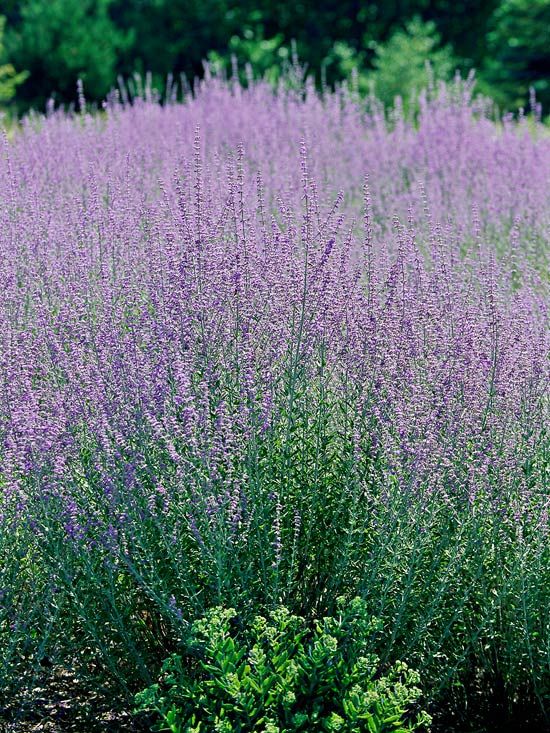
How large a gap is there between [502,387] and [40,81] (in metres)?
14.0

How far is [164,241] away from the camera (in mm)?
3967

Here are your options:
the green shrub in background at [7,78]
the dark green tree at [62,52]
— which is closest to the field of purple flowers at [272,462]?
the green shrub in background at [7,78]

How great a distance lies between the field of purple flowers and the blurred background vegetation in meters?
12.4

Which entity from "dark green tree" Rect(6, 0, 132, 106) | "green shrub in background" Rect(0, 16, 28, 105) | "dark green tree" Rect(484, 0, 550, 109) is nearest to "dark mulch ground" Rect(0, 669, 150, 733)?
"green shrub in background" Rect(0, 16, 28, 105)

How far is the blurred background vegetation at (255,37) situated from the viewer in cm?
1533

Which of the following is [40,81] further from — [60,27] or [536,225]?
[536,225]

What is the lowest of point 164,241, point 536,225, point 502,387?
point 536,225

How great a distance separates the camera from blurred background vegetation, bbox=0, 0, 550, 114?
50.3 feet

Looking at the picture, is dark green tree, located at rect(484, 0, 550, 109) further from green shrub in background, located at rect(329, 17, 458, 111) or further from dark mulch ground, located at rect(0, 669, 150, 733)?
dark mulch ground, located at rect(0, 669, 150, 733)

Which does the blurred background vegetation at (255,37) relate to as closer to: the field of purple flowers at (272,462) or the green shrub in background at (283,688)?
the field of purple flowers at (272,462)

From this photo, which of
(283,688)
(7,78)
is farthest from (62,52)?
(283,688)

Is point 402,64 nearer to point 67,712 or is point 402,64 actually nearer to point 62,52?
point 62,52

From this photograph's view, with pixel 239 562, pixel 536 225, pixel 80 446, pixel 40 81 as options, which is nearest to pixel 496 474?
pixel 239 562

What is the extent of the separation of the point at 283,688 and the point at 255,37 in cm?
1531
